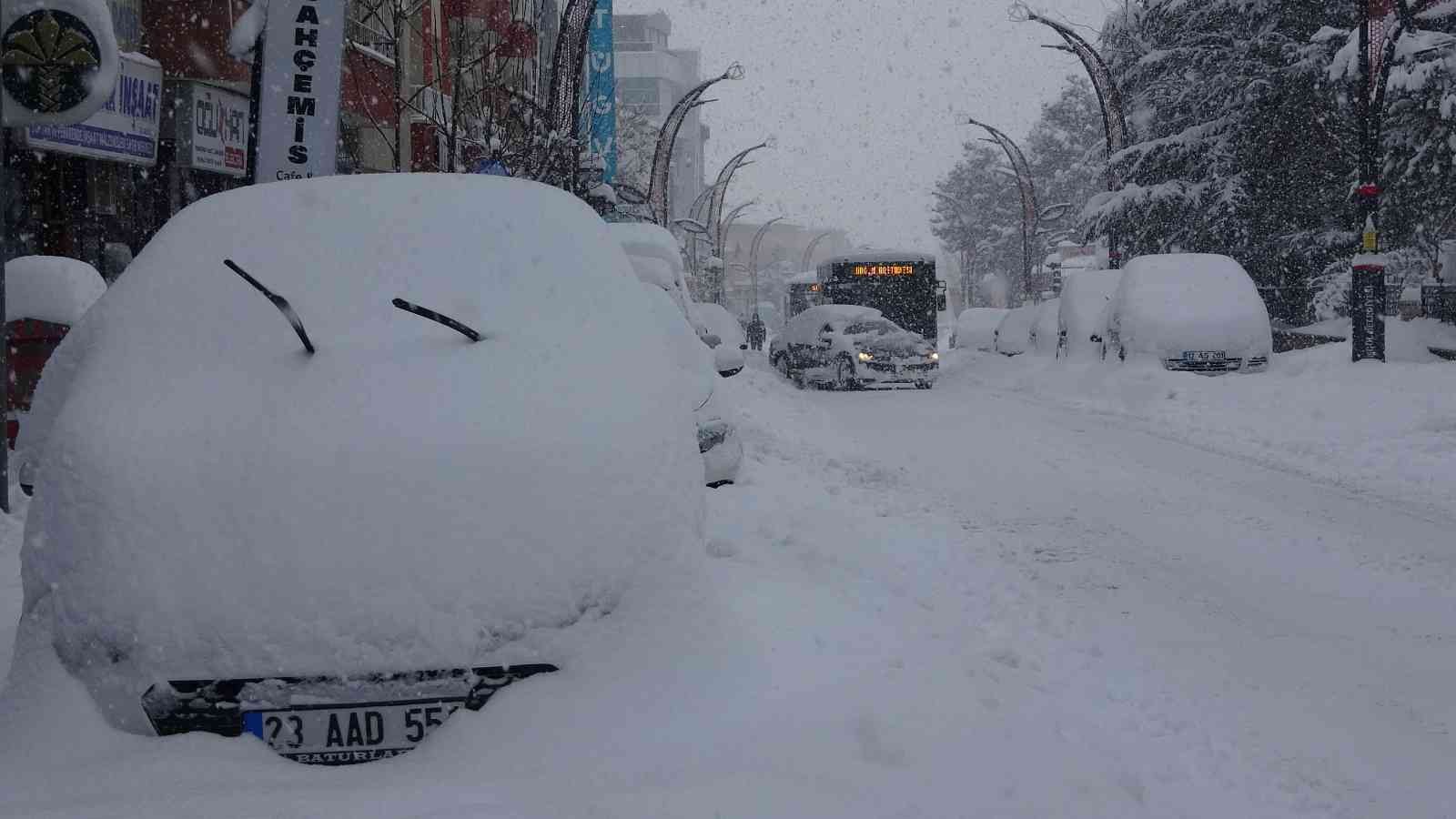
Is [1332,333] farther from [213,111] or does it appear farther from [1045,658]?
[1045,658]

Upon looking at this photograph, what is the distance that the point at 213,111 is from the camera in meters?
17.1

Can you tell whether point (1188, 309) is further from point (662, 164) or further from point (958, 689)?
point (662, 164)

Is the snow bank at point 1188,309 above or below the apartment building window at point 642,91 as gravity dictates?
below

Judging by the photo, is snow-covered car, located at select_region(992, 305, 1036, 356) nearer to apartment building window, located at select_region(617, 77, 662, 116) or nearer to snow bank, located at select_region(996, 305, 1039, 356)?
snow bank, located at select_region(996, 305, 1039, 356)

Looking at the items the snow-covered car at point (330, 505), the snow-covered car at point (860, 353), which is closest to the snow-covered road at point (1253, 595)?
the snow-covered car at point (330, 505)

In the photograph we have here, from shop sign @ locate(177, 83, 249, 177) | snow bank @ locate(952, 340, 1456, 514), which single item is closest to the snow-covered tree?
snow bank @ locate(952, 340, 1456, 514)

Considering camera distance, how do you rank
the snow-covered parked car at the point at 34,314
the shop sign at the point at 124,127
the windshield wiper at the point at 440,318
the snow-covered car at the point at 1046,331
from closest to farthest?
the windshield wiper at the point at 440,318, the snow-covered parked car at the point at 34,314, the shop sign at the point at 124,127, the snow-covered car at the point at 1046,331

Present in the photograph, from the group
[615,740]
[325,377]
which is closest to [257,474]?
[325,377]

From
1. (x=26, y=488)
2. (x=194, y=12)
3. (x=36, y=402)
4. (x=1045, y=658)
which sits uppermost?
(x=194, y=12)

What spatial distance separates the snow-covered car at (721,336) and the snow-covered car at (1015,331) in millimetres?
16425

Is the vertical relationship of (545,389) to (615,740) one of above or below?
above

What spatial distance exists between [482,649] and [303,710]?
460 millimetres

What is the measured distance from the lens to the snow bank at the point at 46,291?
9578mm

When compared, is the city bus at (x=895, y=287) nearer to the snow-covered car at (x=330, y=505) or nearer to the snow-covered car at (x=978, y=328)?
the snow-covered car at (x=978, y=328)
